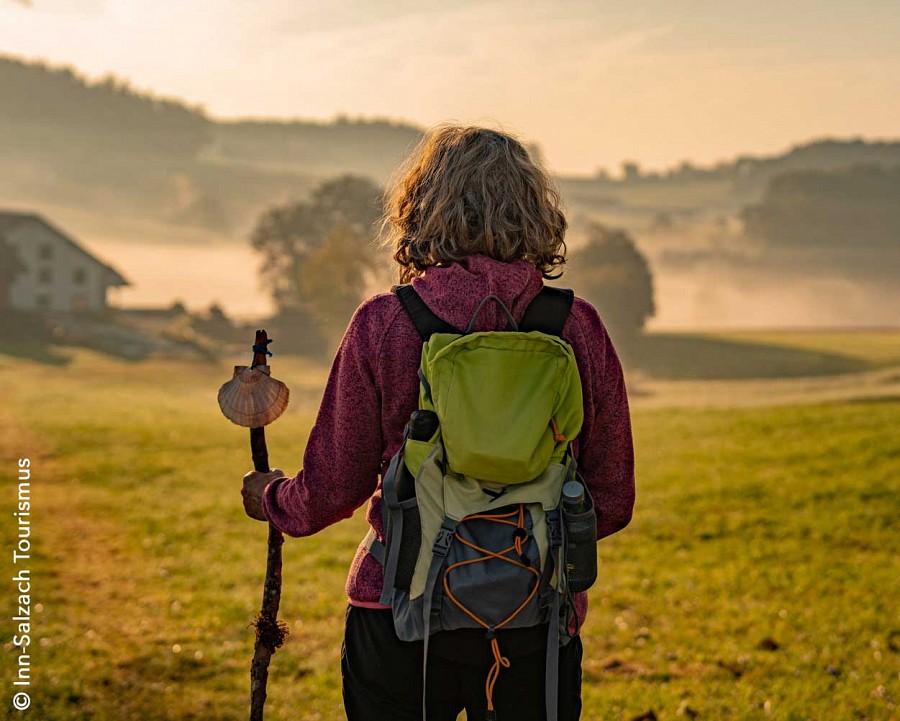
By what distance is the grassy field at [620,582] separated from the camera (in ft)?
24.9

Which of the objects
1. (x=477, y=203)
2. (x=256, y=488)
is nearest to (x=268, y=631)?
(x=256, y=488)

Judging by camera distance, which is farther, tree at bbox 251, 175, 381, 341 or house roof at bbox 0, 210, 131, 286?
tree at bbox 251, 175, 381, 341

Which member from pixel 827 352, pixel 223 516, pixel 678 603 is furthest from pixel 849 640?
pixel 827 352

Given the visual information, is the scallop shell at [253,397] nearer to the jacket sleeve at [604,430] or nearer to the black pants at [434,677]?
the black pants at [434,677]

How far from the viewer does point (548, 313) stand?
304 centimetres

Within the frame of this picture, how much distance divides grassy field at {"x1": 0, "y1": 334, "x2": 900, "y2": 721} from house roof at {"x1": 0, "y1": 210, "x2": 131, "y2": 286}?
36153 mm

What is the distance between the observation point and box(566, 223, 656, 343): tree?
59.6 meters

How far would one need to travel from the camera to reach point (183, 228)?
377ft

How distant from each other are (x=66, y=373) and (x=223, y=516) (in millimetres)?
29511

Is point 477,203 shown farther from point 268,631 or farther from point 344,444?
point 268,631

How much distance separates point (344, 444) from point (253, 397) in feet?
2.64

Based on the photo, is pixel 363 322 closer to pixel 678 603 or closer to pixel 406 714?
pixel 406 714

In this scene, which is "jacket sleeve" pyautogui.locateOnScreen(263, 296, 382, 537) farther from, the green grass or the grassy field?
the green grass

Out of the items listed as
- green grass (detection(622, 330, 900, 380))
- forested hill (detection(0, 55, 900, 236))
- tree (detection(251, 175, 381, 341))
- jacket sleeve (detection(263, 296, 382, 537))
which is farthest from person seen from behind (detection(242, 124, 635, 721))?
forested hill (detection(0, 55, 900, 236))
